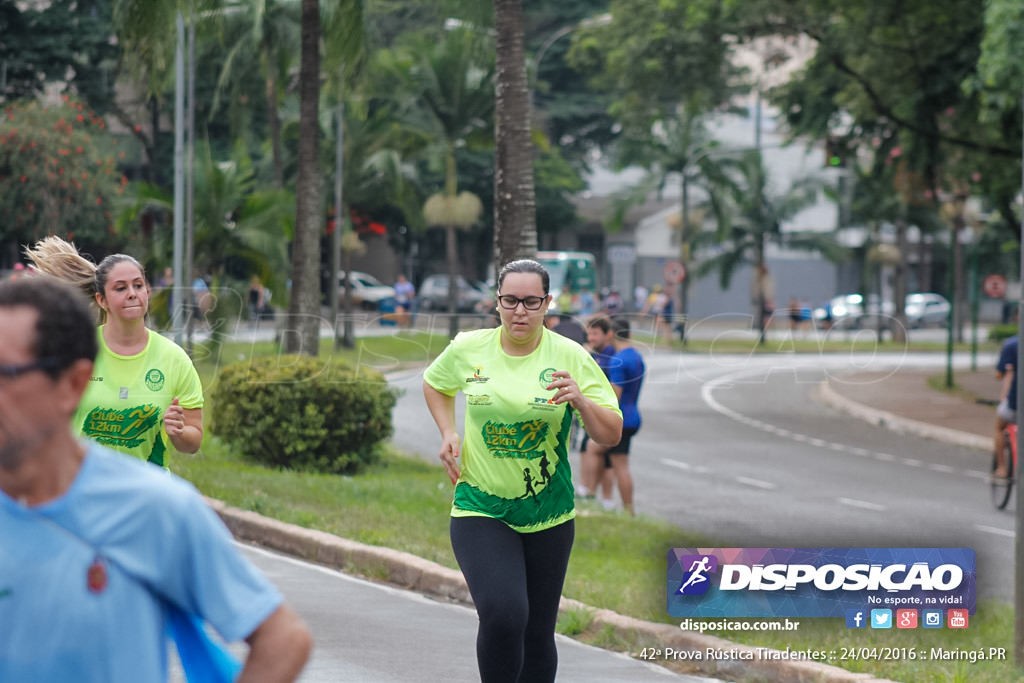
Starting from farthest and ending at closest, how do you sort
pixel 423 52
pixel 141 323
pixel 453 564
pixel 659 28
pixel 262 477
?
pixel 423 52
pixel 659 28
pixel 262 477
pixel 453 564
pixel 141 323

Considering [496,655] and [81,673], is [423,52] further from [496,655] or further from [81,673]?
[81,673]

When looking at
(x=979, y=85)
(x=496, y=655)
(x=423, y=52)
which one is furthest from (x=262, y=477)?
(x=423, y=52)

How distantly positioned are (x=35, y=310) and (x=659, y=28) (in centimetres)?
2216

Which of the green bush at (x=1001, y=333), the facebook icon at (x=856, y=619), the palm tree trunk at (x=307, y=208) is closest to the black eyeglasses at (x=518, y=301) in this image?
the facebook icon at (x=856, y=619)

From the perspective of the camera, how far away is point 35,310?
7.84ft

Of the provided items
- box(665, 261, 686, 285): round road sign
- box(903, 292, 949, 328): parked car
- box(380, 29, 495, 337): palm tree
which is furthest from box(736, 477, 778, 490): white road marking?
box(903, 292, 949, 328): parked car

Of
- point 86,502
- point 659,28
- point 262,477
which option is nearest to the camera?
point 86,502

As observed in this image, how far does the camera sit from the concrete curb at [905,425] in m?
21.8

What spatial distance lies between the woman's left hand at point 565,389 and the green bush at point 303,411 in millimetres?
8595

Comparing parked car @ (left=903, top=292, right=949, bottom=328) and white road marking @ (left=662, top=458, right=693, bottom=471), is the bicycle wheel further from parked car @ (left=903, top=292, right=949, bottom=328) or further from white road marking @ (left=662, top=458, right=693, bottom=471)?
parked car @ (left=903, top=292, right=949, bottom=328)

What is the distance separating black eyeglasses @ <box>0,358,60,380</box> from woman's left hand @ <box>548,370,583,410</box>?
3224 mm

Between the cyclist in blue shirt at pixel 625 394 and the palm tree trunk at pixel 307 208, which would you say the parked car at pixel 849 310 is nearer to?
the palm tree trunk at pixel 307 208

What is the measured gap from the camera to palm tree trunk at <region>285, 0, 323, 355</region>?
53.8 ft

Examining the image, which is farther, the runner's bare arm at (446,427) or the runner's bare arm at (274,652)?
the runner's bare arm at (446,427)
